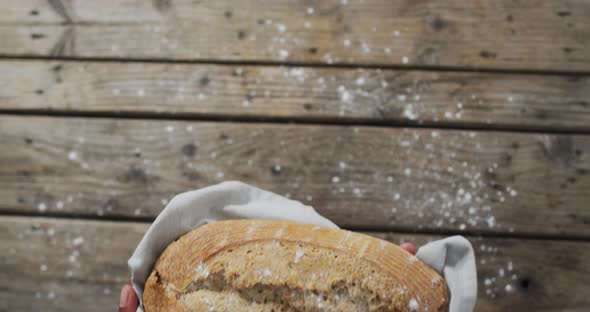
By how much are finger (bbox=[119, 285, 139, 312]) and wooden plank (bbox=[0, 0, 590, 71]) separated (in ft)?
1.86

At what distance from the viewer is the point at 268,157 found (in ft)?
4.04

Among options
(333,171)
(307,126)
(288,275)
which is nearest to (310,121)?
(307,126)

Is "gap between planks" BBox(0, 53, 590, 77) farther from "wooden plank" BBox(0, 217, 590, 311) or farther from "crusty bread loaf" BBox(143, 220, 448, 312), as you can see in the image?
"crusty bread loaf" BBox(143, 220, 448, 312)

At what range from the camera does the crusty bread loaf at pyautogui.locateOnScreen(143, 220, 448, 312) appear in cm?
84

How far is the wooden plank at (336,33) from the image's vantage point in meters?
1.28

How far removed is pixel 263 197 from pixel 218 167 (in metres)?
0.22

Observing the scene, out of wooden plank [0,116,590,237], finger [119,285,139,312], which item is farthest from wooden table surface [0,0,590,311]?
finger [119,285,139,312]

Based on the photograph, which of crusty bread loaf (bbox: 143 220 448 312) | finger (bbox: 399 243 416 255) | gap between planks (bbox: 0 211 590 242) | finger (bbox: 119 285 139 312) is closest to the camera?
crusty bread loaf (bbox: 143 220 448 312)

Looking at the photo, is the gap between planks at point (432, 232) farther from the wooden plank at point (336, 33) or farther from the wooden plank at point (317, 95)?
the wooden plank at point (336, 33)

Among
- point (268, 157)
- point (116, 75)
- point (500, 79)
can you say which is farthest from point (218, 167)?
point (500, 79)

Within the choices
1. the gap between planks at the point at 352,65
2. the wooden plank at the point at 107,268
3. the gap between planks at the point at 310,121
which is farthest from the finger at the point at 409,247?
the gap between planks at the point at 352,65

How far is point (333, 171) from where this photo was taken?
4.01ft

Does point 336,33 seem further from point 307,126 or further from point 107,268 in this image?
point 107,268

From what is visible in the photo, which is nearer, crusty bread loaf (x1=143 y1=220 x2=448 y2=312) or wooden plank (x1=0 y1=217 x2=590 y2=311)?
crusty bread loaf (x1=143 y1=220 x2=448 y2=312)
